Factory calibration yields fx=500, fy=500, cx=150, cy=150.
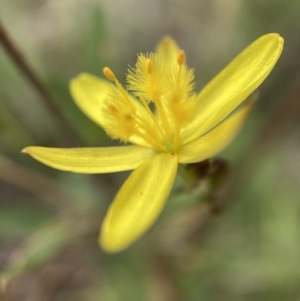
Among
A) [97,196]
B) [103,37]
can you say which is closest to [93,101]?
[103,37]

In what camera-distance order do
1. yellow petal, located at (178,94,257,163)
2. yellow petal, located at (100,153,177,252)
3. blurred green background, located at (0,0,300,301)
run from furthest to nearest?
blurred green background, located at (0,0,300,301) < yellow petal, located at (178,94,257,163) < yellow petal, located at (100,153,177,252)

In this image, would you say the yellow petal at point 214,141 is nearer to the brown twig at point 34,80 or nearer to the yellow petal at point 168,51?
the yellow petal at point 168,51

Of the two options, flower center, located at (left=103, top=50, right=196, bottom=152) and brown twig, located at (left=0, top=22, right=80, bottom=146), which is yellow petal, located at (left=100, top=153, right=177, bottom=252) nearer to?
flower center, located at (left=103, top=50, right=196, bottom=152)

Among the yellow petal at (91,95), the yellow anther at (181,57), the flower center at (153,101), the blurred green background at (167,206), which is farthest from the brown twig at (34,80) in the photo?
the yellow anther at (181,57)

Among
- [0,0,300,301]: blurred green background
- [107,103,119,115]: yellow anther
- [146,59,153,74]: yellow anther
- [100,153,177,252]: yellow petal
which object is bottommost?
[0,0,300,301]: blurred green background

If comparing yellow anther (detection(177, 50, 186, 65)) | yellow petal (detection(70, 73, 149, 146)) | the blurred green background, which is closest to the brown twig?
the blurred green background

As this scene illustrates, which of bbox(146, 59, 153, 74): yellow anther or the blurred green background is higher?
bbox(146, 59, 153, 74): yellow anther

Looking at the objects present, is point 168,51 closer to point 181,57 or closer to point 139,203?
point 181,57
